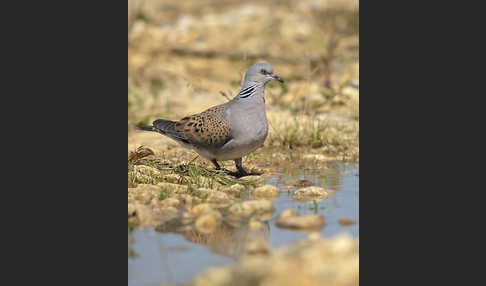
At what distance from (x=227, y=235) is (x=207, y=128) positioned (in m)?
1.82

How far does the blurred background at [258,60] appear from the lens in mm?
8172

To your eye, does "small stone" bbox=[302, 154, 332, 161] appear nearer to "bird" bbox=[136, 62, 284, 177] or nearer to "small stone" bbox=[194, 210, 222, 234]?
"bird" bbox=[136, 62, 284, 177]

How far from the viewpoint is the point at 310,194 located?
18.4 feet

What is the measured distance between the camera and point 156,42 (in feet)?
41.5

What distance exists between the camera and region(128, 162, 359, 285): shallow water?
12.5ft

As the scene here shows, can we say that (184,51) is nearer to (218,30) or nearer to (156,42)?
(156,42)

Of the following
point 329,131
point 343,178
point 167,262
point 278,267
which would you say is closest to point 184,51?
point 329,131

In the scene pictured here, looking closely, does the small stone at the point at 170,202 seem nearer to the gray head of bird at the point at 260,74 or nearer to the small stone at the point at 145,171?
the small stone at the point at 145,171

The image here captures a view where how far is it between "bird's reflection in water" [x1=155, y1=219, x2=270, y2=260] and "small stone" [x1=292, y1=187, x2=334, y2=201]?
860 millimetres

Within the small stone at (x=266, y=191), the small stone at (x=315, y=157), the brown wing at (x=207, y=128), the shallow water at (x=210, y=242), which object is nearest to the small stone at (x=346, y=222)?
the shallow water at (x=210, y=242)

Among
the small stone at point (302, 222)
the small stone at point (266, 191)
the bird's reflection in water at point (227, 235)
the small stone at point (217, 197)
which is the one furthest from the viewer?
the small stone at point (266, 191)

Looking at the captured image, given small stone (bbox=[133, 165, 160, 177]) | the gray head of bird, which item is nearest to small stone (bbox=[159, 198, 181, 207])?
small stone (bbox=[133, 165, 160, 177])

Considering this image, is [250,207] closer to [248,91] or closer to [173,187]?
[173,187]

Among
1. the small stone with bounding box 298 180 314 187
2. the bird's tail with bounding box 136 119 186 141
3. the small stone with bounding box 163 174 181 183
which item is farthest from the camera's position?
the bird's tail with bounding box 136 119 186 141
